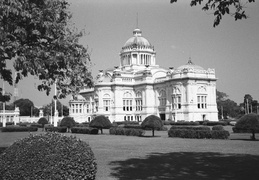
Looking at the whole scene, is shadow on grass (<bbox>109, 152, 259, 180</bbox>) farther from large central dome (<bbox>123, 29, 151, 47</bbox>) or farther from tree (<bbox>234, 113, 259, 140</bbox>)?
large central dome (<bbox>123, 29, 151, 47</bbox>)

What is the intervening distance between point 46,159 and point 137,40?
79.7 m

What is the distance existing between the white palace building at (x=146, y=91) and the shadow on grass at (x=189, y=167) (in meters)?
43.7

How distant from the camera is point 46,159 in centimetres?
810

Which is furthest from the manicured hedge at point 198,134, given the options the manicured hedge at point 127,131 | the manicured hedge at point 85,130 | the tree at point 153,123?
the manicured hedge at point 85,130

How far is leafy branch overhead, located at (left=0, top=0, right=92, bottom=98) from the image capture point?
1021 centimetres

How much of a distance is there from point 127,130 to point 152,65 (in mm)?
52061

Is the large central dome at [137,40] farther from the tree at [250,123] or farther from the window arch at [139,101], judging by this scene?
the tree at [250,123]

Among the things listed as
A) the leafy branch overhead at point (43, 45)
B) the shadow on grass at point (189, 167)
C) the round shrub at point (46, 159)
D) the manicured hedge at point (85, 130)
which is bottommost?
the shadow on grass at point (189, 167)

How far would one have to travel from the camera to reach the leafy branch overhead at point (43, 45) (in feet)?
33.5

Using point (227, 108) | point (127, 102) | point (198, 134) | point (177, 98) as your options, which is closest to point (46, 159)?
point (198, 134)

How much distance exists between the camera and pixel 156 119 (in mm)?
31625

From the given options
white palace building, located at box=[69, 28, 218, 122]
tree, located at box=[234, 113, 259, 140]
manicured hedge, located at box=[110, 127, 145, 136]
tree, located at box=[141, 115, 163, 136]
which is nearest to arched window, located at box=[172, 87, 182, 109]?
white palace building, located at box=[69, 28, 218, 122]

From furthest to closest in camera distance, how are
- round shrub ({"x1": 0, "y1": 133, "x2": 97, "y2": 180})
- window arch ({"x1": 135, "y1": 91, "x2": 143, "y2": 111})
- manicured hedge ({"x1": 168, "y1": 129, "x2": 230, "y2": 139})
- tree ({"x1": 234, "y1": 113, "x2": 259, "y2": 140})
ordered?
window arch ({"x1": 135, "y1": 91, "x2": 143, "y2": 111}) → manicured hedge ({"x1": 168, "y1": 129, "x2": 230, "y2": 139}) → tree ({"x1": 234, "y1": 113, "x2": 259, "y2": 140}) → round shrub ({"x1": 0, "y1": 133, "x2": 97, "y2": 180})

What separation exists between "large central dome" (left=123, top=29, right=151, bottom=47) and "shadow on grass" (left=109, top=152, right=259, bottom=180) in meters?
71.0
